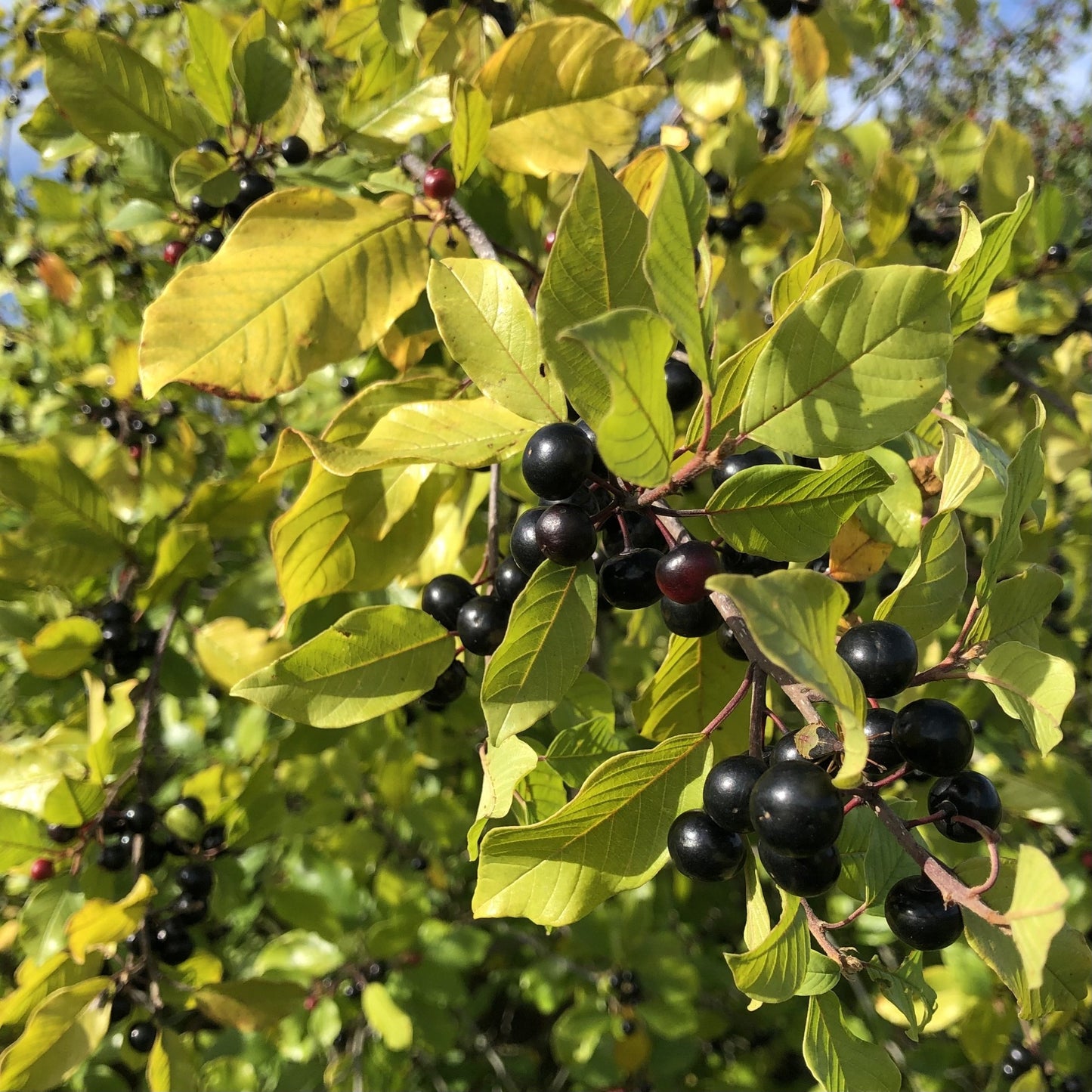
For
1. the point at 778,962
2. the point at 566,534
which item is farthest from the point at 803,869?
the point at 566,534

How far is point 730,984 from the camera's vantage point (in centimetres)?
310

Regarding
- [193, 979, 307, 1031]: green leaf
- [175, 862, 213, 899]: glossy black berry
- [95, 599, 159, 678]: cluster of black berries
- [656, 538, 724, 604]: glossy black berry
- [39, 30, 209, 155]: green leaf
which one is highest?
[39, 30, 209, 155]: green leaf

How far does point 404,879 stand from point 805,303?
247 cm

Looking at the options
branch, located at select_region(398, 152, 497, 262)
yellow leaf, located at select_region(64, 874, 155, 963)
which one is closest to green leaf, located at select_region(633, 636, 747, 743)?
branch, located at select_region(398, 152, 497, 262)

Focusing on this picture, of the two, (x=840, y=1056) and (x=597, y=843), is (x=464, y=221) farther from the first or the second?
(x=840, y=1056)

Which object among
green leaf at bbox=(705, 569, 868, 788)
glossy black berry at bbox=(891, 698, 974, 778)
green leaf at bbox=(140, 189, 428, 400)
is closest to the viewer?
green leaf at bbox=(705, 569, 868, 788)

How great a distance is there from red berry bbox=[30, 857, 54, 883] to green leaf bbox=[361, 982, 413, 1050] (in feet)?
3.52

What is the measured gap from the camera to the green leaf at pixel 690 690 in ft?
3.81

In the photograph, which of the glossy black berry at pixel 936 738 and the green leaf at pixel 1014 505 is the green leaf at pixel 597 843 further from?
the green leaf at pixel 1014 505

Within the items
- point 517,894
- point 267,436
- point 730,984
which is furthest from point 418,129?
point 730,984

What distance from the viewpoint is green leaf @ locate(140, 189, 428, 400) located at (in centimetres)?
110

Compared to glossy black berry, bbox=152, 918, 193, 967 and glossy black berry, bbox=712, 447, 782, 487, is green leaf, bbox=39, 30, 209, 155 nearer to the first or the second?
glossy black berry, bbox=712, 447, 782, 487

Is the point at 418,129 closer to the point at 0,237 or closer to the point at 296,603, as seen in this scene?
the point at 296,603

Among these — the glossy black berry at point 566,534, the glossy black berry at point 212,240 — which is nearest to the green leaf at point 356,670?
the glossy black berry at point 566,534
